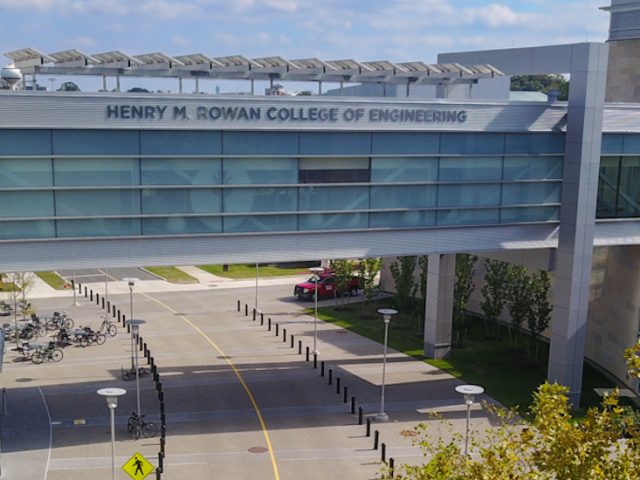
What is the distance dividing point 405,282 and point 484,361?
1055 centimetres

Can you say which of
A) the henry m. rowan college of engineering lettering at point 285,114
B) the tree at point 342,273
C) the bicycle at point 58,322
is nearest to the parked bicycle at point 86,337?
the bicycle at point 58,322

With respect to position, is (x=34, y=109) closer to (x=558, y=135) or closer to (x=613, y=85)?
(x=558, y=135)

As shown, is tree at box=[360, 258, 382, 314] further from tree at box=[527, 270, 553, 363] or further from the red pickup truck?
tree at box=[527, 270, 553, 363]

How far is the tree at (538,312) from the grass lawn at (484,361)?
1.75 feet

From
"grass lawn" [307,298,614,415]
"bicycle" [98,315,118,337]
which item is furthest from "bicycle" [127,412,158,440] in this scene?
"bicycle" [98,315,118,337]

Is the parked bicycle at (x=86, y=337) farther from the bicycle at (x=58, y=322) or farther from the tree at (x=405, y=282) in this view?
the tree at (x=405, y=282)

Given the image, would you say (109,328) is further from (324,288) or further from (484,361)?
(484,361)

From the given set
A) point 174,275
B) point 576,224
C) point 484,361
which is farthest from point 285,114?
point 174,275

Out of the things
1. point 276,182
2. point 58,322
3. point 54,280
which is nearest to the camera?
point 276,182

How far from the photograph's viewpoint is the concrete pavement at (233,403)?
2592 centimetres

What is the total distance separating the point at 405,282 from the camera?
47688mm

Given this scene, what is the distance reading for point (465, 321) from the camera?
4600 cm

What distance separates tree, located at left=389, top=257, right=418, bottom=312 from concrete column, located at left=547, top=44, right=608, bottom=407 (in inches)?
635

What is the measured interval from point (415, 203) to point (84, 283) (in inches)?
1339
